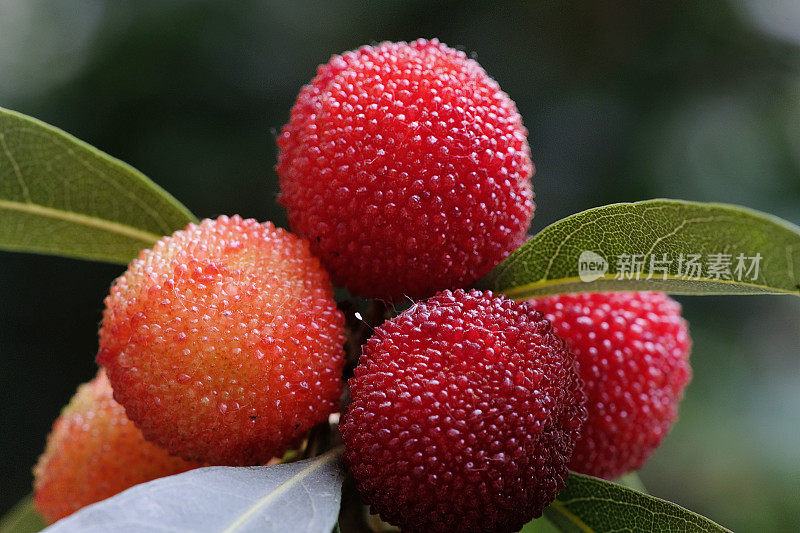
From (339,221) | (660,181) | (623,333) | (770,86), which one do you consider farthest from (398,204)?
(770,86)

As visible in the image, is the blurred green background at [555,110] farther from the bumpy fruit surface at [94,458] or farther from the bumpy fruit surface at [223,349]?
the bumpy fruit surface at [223,349]

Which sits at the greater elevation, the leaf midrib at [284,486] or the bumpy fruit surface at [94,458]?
the leaf midrib at [284,486]

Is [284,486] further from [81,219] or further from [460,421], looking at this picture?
[81,219]

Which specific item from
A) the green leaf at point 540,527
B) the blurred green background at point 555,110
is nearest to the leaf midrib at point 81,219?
the green leaf at point 540,527

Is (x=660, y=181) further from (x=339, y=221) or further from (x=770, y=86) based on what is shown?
(x=339, y=221)

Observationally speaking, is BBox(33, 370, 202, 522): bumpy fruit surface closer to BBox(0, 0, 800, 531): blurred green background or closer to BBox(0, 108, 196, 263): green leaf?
BBox(0, 108, 196, 263): green leaf

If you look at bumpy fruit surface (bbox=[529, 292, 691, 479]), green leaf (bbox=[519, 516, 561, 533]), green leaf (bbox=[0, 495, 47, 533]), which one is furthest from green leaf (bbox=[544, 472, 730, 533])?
green leaf (bbox=[0, 495, 47, 533])
